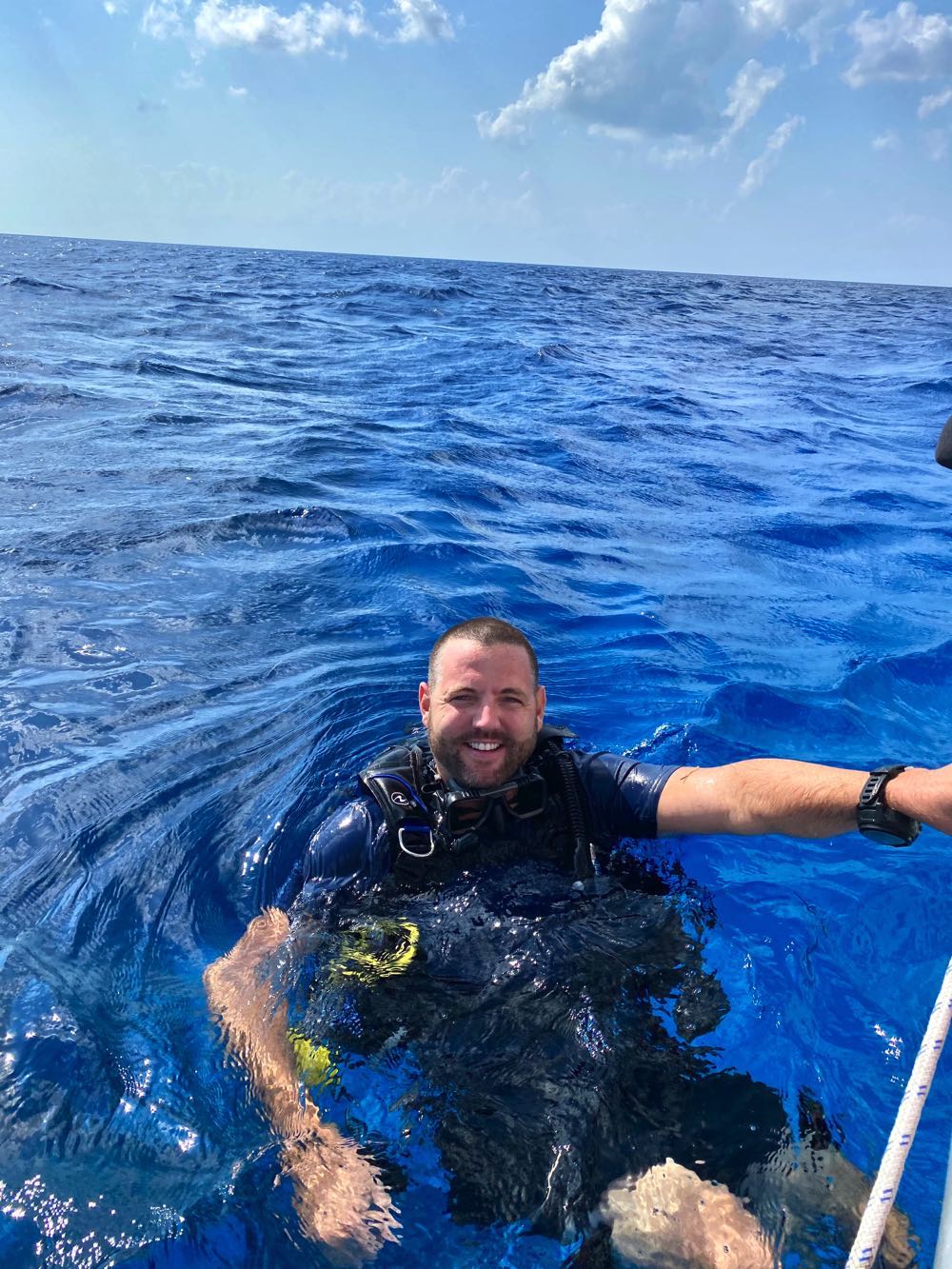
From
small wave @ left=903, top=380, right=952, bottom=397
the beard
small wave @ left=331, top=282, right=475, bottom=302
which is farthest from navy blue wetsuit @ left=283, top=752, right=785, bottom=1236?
small wave @ left=331, top=282, right=475, bottom=302

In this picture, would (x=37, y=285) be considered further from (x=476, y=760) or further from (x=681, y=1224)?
(x=681, y=1224)

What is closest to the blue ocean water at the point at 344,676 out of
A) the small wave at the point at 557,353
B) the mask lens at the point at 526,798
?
the mask lens at the point at 526,798

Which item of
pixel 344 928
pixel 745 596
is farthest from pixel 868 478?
pixel 344 928

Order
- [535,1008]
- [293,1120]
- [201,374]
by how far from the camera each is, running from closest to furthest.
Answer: [293,1120] → [535,1008] → [201,374]

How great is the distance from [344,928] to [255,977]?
33 cm

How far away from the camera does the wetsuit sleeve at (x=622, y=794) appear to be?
10.9 feet

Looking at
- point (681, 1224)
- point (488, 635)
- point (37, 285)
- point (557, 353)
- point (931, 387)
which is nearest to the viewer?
point (681, 1224)

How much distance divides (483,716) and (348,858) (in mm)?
682

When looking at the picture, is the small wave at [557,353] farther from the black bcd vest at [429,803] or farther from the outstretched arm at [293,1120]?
the outstretched arm at [293,1120]

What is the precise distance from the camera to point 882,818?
2520 millimetres

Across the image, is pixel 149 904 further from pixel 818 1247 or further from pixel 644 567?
pixel 644 567

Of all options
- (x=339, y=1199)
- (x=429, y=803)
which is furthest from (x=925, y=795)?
(x=339, y=1199)

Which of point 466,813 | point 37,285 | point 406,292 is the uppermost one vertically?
point 406,292

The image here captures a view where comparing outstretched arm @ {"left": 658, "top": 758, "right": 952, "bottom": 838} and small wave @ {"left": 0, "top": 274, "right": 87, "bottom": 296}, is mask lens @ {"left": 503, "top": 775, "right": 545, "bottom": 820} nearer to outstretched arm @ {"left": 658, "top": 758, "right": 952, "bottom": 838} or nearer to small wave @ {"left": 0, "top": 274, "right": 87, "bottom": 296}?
outstretched arm @ {"left": 658, "top": 758, "right": 952, "bottom": 838}
